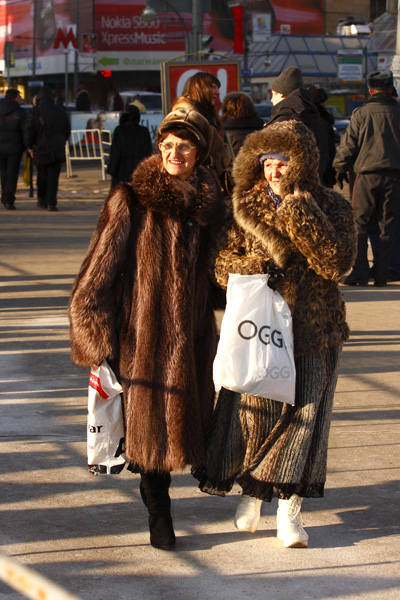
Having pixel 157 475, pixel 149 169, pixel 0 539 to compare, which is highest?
pixel 149 169

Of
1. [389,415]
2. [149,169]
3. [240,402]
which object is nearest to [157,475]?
[240,402]

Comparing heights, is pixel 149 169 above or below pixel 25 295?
above

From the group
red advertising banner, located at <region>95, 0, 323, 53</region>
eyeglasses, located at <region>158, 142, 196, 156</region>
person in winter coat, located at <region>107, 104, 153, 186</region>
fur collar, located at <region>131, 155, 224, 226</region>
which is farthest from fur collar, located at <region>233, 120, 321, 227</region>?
red advertising banner, located at <region>95, 0, 323, 53</region>

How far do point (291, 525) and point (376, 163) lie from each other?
5932 mm

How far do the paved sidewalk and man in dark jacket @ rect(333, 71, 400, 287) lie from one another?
2692 mm

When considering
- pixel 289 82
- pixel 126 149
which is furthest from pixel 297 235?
pixel 126 149

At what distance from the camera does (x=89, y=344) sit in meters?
3.59

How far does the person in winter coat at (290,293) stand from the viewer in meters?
3.64

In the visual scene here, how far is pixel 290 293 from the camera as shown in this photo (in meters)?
3.66

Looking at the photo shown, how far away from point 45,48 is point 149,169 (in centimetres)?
5835

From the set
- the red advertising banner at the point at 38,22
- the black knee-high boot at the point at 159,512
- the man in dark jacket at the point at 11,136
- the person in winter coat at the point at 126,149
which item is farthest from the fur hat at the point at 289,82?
the red advertising banner at the point at 38,22

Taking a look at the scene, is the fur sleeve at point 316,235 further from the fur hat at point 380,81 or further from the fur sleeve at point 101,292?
the fur hat at point 380,81

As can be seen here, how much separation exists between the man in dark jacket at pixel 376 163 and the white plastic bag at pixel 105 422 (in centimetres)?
575

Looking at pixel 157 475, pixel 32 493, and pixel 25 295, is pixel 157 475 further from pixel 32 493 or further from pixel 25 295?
pixel 25 295
